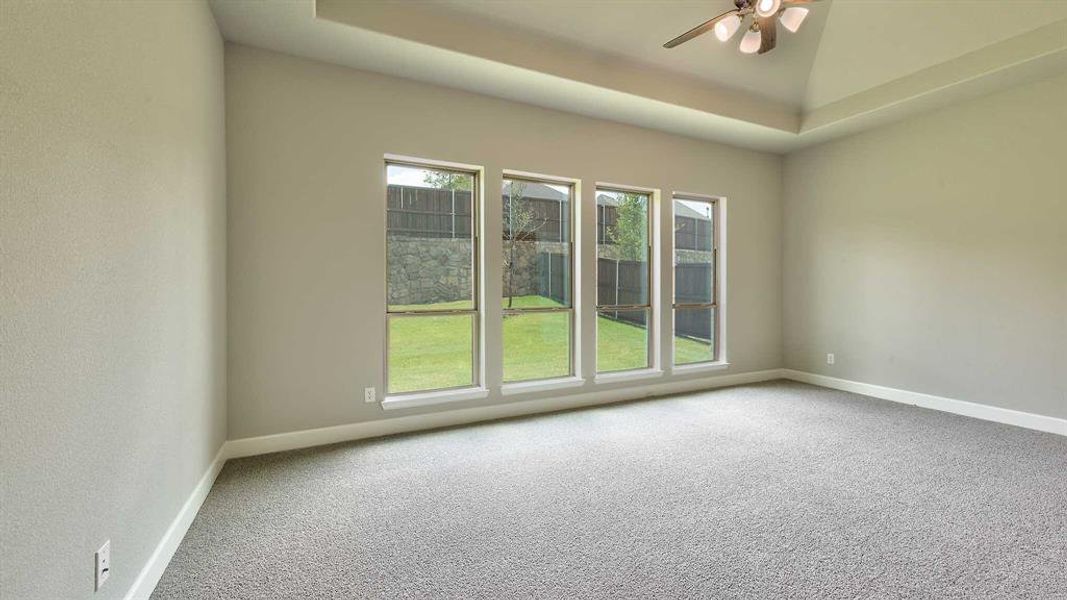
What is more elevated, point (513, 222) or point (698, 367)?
point (513, 222)

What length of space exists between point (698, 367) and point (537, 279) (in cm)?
224

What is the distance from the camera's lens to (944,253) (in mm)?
4254

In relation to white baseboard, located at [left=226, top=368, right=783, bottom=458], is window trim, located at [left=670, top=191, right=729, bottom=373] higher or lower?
higher

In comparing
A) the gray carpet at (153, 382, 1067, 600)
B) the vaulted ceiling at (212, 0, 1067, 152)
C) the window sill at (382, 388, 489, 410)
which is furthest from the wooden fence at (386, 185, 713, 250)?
the gray carpet at (153, 382, 1067, 600)

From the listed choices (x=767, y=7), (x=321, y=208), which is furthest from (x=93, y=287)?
Answer: (x=767, y=7)

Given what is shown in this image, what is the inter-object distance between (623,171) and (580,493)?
10.8ft

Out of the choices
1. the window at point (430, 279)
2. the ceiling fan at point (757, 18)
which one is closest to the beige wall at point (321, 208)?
the window at point (430, 279)

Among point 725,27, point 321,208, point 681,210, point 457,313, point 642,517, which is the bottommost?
point 642,517

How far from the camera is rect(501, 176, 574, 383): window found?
416cm

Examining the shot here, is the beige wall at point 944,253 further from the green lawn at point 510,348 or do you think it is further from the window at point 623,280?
the window at point 623,280

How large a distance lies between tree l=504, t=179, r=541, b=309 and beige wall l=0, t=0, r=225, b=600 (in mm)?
2398

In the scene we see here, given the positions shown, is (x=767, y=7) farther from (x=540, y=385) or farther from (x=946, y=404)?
(x=946, y=404)

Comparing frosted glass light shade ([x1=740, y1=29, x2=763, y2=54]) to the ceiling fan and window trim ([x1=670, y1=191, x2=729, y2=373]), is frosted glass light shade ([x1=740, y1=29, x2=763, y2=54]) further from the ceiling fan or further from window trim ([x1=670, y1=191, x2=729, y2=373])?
window trim ([x1=670, y1=191, x2=729, y2=373])

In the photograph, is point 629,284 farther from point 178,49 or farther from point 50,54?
point 50,54
